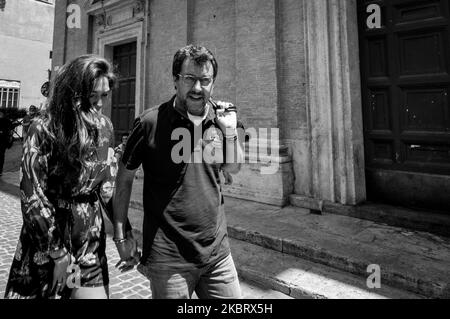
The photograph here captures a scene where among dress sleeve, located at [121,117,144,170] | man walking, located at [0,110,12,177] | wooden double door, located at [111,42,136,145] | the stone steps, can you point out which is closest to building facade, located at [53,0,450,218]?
the stone steps

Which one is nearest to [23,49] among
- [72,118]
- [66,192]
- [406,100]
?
[406,100]

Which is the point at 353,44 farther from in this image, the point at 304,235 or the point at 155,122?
the point at 155,122

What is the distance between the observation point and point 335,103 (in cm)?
495

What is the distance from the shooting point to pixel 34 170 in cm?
158

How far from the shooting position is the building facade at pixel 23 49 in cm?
2175

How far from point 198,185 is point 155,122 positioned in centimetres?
44

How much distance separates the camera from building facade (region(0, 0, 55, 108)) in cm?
2175

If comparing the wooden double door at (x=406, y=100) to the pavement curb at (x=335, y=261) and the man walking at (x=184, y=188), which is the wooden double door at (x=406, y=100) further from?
the man walking at (x=184, y=188)

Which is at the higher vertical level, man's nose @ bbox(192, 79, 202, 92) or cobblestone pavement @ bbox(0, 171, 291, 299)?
man's nose @ bbox(192, 79, 202, 92)

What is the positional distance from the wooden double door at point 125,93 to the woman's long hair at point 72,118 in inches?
307

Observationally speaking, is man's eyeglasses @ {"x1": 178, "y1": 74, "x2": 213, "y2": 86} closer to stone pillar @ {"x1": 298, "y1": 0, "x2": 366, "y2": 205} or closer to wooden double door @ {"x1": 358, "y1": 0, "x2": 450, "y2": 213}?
stone pillar @ {"x1": 298, "y1": 0, "x2": 366, "y2": 205}

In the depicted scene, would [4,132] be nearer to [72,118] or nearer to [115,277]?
[115,277]

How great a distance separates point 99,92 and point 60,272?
3.34 feet

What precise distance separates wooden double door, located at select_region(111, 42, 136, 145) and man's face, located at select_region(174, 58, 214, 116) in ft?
26.4
